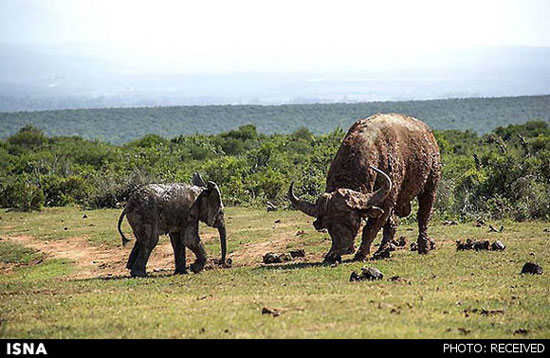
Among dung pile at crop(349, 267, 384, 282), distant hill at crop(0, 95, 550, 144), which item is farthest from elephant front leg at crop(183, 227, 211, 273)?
distant hill at crop(0, 95, 550, 144)

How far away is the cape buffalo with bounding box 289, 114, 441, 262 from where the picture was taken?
14984mm

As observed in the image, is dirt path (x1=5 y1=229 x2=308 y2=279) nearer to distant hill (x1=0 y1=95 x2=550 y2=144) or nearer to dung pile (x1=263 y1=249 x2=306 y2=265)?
dung pile (x1=263 y1=249 x2=306 y2=265)

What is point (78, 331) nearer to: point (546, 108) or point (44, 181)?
point (44, 181)

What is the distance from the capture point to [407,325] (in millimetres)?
9992

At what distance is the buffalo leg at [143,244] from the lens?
620 inches

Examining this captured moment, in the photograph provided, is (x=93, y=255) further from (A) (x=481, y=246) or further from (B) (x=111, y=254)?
(A) (x=481, y=246)

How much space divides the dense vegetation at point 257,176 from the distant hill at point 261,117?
73.9 m

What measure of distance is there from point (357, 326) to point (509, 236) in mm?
10975

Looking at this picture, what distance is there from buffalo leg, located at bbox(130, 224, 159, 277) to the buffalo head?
→ 10.3 feet

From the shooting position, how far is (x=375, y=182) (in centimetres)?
1627

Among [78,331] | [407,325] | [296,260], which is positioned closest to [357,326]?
[407,325]

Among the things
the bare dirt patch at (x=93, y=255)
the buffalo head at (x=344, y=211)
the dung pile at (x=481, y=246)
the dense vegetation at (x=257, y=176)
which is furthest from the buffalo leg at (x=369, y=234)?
the dense vegetation at (x=257, y=176)

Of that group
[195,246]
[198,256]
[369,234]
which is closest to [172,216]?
[195,246]

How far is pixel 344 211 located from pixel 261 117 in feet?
410
